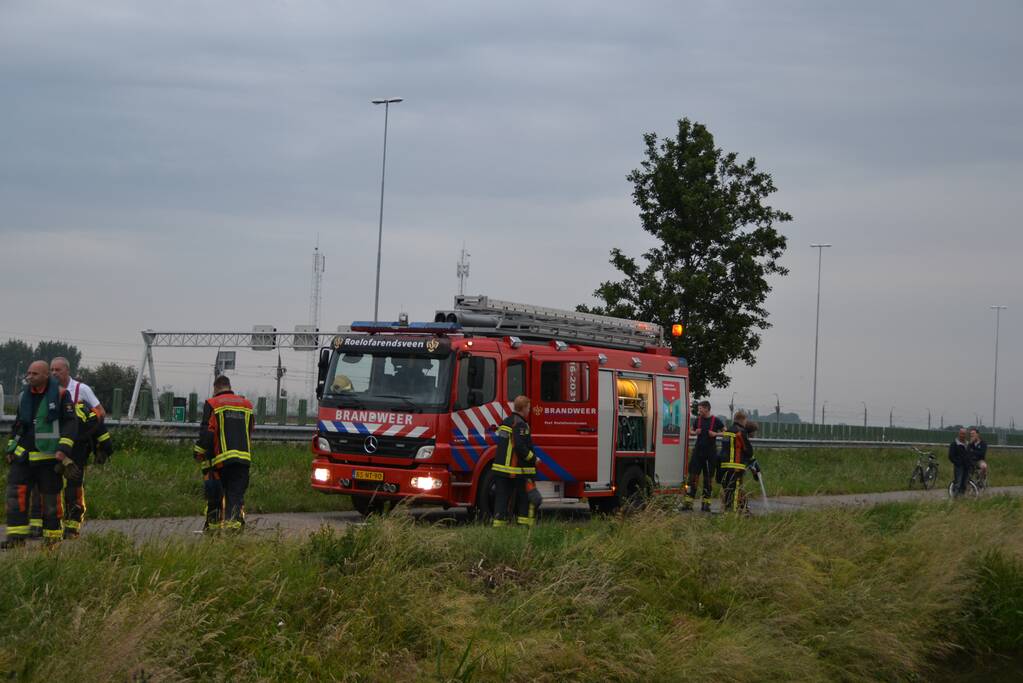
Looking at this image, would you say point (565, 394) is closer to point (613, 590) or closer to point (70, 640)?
point (613, 590)

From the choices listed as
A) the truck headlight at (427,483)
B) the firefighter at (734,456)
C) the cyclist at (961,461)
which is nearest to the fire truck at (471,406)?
the truck headlight at (427,483)

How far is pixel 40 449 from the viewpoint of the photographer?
36.3 feet

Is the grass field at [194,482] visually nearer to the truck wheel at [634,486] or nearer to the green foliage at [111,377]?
the truck wheel at [634,486]

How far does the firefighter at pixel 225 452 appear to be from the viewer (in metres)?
12.2

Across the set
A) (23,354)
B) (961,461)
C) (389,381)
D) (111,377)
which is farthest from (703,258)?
(23,354)

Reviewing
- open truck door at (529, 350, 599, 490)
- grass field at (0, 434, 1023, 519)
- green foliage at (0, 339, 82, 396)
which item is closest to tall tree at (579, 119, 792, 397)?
grass field at (0, 434, 1023, 519)

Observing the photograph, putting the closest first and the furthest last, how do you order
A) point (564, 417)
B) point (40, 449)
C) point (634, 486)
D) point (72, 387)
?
1. point (40, 449)
2. point (72, 387)
3. point (564, 417)
4. point (634, 486)

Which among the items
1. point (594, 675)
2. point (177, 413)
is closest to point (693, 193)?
point (177, 413)

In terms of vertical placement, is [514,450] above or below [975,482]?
above

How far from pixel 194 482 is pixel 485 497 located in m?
4.50

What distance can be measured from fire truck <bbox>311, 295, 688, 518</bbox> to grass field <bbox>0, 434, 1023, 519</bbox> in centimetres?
163

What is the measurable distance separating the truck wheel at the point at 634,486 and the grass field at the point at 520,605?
340 cm

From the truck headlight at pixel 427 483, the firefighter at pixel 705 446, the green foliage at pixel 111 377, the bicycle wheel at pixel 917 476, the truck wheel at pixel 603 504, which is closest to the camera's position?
the truck headlight at pixel 427 483

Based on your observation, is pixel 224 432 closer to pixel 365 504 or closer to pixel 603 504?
pixel 365 504
